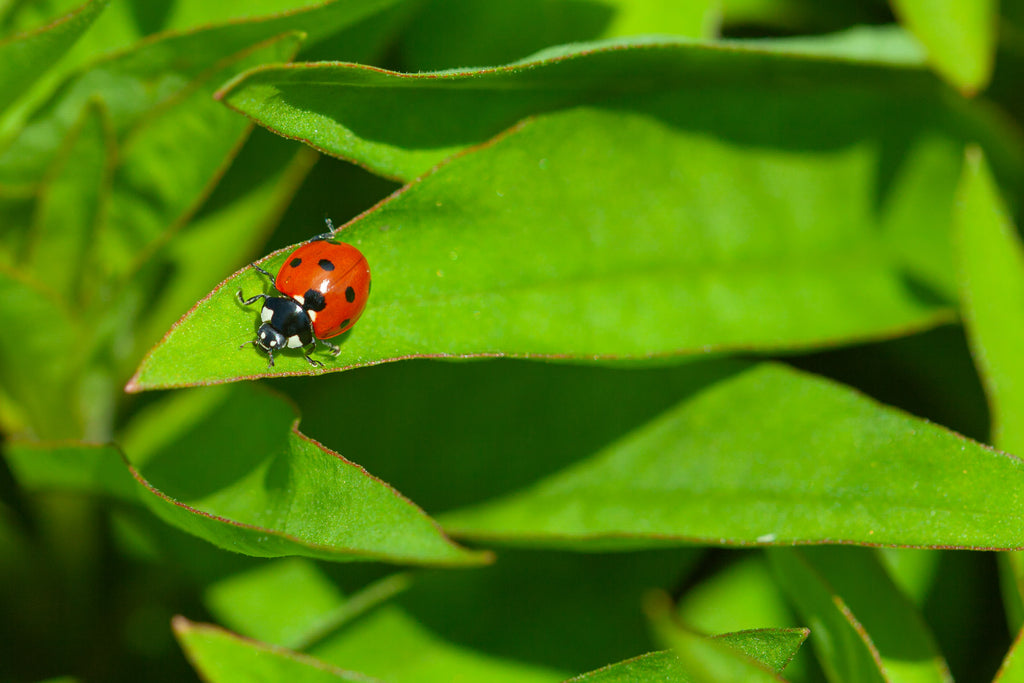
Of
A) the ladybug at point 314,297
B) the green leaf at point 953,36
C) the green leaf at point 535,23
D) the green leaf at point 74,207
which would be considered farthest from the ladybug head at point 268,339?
the green leaf at point 953,36

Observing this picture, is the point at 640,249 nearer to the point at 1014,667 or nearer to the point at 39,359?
the point at 1014,667

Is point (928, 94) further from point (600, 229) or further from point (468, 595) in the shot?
point (468, 595)

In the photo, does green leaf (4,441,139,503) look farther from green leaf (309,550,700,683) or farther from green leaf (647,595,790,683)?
green leaf (647,595,790,683)

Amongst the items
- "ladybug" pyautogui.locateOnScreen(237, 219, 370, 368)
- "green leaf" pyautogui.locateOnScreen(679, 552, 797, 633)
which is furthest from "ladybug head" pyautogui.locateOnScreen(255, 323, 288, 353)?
"green leaf" pyautogui.locateOnScreen(679, 552, 797, 633)

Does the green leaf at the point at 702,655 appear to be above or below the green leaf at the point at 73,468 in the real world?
below

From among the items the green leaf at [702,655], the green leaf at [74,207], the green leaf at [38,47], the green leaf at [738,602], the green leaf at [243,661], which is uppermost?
the green leaf at [38,47]

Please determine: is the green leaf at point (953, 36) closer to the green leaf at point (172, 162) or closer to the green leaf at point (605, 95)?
the green leaf at point (605, 95)

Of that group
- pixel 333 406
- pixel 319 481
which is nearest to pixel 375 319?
pixel 319 481

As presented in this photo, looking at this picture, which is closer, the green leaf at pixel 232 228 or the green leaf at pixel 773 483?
the green leaf at pixel 773 483
